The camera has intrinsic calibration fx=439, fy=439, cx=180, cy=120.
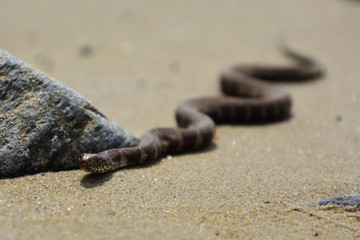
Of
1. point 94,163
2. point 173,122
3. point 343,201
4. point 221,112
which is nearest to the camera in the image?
point 343,201

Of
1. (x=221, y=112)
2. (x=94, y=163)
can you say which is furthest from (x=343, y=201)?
(x=221, y=112)

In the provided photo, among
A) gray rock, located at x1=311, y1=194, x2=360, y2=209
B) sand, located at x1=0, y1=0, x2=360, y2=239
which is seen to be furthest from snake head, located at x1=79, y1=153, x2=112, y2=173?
gray rock, located at x1=311, y1=194, x2=360, y2=209

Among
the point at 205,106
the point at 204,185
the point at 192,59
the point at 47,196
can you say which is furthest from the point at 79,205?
the point at 192,59

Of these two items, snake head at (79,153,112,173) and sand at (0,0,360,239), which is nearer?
sand at (0,0,360,239)

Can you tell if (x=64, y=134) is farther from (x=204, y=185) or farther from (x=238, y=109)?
(x=238, y=109)

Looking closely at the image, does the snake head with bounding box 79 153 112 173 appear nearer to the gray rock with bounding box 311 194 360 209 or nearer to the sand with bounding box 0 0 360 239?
the sand with bounding box 0 0 360 239

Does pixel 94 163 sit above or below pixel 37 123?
below

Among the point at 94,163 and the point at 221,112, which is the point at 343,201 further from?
the point at 221,112
